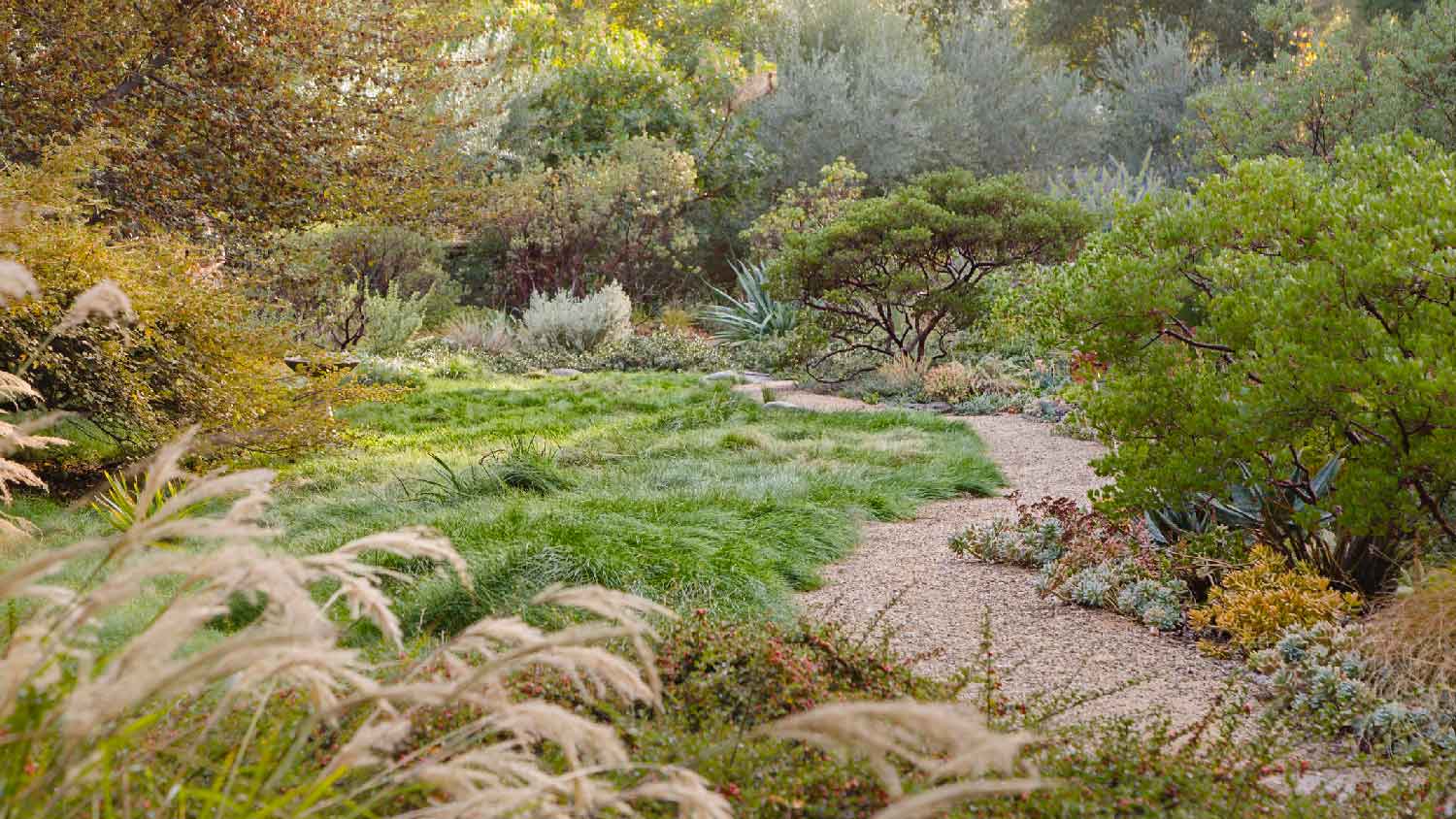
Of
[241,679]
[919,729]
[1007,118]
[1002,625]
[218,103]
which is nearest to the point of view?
[919,729]

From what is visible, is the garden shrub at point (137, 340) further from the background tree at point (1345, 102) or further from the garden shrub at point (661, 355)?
the background tree at point (1345, 102)

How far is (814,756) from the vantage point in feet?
7.56

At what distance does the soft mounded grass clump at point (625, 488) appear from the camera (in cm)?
423

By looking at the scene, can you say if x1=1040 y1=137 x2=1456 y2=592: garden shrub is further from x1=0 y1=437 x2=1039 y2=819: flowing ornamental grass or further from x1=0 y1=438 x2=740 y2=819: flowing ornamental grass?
x1=0 y1=438 x2=740 y2=819: flowing ornamental grass

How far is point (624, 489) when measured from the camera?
241 inches

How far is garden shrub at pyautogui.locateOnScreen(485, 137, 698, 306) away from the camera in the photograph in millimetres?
16000

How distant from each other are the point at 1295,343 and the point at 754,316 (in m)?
11.2

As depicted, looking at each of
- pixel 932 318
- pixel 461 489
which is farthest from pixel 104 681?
pixel 932 318

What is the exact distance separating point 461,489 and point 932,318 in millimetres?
6273

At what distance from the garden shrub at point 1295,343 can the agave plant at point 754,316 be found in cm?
946

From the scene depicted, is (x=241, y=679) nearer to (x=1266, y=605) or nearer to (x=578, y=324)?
(x=1266, y=605)

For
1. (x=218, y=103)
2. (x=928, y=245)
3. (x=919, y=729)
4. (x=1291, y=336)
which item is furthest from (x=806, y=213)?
(x=919, y=729)

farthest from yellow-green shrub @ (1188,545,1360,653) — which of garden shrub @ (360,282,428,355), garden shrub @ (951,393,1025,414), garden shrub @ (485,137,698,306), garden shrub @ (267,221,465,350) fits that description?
garden shrub @ (485,137,698,306)

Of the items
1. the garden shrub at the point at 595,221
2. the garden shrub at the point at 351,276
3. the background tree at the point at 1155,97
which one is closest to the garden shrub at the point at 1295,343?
the garden shrub at the point at 351,276
